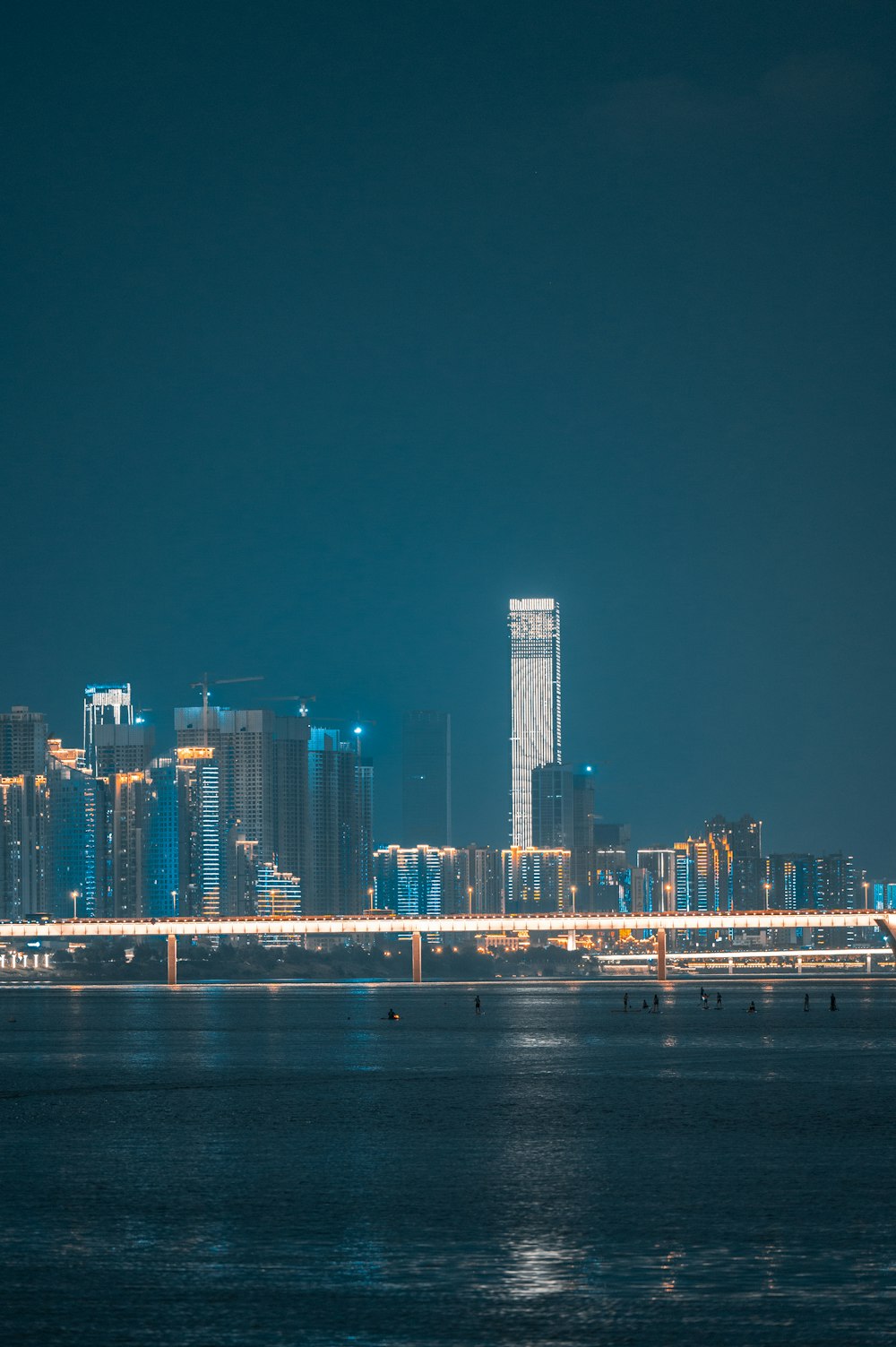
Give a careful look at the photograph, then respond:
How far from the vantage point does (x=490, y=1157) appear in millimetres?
57156

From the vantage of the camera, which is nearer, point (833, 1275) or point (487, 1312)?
point (487, 1312)

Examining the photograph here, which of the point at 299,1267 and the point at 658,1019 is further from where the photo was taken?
the point at 658,1019

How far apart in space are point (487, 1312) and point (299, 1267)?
5.75 metres

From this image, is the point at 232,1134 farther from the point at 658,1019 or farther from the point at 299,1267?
the point at 658,1019

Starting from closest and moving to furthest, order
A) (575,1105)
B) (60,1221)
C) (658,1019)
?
(60,1221) < (575,1105) < (658,1019)

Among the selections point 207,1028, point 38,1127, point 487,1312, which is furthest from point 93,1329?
point 207,1028

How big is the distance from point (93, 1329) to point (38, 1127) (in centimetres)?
3750

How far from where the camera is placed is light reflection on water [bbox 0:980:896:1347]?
107ft

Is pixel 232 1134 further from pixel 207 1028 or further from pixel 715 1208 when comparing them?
pixel 207 1028

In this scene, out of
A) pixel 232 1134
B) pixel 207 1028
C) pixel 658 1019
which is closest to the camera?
pixel 232 1134

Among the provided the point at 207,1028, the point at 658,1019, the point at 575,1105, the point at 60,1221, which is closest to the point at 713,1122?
the point at 575,1105

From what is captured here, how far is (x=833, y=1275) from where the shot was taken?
3584 centimetres

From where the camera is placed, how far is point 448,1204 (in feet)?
152

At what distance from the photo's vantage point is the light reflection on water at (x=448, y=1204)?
3262 centimetres
